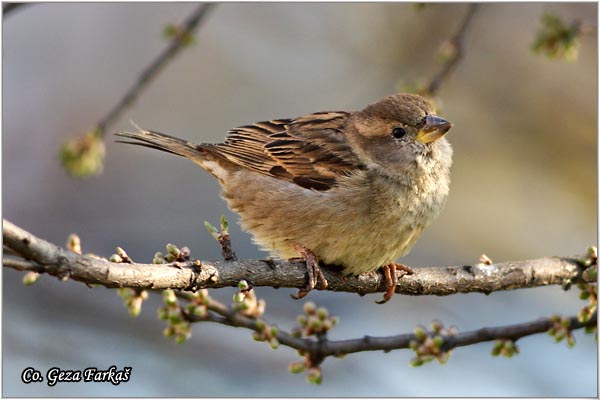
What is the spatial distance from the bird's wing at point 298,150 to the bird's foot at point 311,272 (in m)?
0.38

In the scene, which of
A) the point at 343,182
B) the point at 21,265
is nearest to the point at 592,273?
the point at 343,182

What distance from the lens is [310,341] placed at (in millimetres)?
3348

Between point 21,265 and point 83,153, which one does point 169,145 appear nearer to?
point 83,153

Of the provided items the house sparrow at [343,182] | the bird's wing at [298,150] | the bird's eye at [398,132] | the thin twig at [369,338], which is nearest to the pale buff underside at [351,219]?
the house sparrow at [343,182]

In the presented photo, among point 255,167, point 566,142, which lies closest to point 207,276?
point 255,167

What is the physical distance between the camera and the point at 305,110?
7.77 meters

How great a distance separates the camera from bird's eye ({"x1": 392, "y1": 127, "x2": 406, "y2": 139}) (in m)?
3.87

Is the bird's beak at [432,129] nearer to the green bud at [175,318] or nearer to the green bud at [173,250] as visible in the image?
the green bud at [175,318]

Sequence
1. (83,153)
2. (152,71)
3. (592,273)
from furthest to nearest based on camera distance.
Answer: (83,153) < (152,71) < (592,273)

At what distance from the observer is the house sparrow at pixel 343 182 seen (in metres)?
3.62

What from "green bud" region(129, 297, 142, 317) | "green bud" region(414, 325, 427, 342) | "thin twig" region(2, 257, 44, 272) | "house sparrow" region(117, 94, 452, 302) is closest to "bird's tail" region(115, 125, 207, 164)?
"house sparrow" region(117, 94, 452, 302)

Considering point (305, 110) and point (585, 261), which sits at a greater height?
point (305, 110)

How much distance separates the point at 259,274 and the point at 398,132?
138 cm

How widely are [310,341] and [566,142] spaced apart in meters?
5.01
